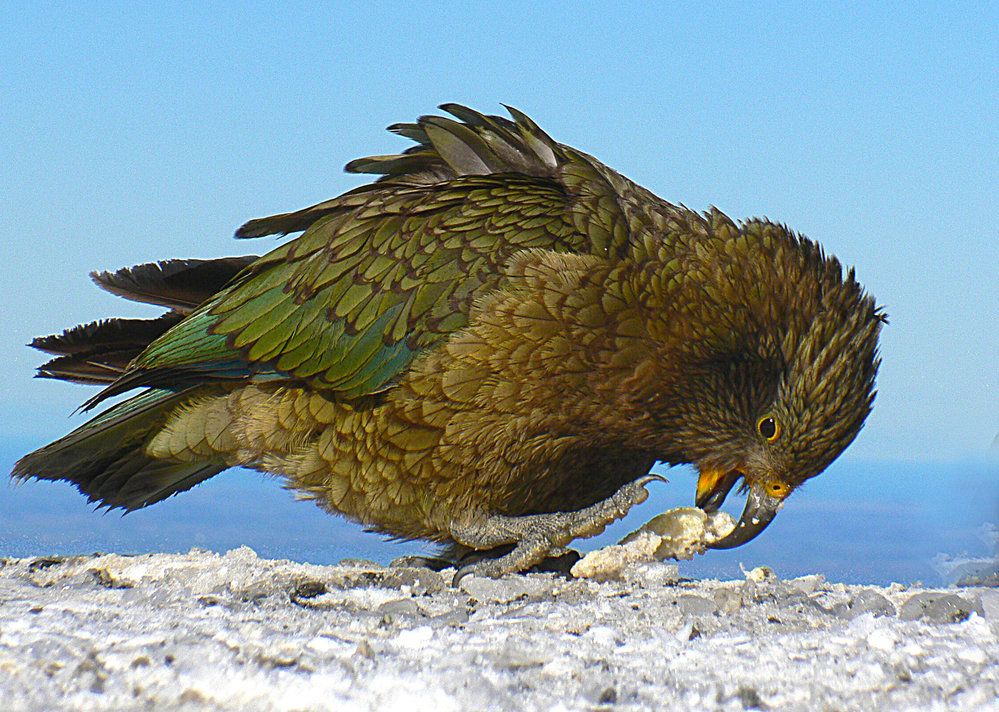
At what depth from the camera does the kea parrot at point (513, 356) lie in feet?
14.5

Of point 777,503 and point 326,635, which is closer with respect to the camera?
point 326,635

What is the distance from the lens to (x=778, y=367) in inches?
180

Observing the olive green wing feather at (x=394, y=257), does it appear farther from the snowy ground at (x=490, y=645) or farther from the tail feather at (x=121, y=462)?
the snowy ground at (x=490, y=645)

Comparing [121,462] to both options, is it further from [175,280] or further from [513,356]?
[513,356]

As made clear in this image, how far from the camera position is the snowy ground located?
273 cm

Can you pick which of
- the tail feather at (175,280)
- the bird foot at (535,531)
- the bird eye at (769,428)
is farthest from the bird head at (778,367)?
the tail feather at (175,280)

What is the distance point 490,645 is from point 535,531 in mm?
1619

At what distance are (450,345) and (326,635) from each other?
1471 millimetres

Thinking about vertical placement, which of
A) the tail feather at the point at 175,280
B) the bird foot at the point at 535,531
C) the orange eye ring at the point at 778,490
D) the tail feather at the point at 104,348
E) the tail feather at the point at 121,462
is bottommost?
the bird foot at the point at 535,531

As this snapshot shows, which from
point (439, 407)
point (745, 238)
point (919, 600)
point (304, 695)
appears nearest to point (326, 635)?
point (304, 695)

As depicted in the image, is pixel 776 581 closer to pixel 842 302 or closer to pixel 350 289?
pixel 842 302

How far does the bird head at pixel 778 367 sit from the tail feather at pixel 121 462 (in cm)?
243

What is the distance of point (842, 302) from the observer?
15.1 ft

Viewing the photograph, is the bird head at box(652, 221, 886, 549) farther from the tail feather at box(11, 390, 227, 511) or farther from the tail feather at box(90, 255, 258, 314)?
the tail feather at box(11, 390, 227, 511)
